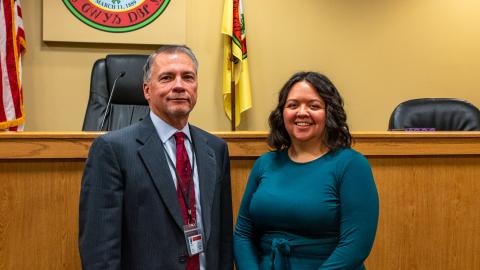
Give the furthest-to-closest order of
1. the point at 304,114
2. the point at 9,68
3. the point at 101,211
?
the point at 9,68, the point at 304,114, the point at 101,211

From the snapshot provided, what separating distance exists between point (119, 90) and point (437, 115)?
1.95 metres

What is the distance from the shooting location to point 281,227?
5.20 ft

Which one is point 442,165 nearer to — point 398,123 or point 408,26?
point 398,123

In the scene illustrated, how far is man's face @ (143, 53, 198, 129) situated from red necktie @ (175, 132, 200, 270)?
0.23ft

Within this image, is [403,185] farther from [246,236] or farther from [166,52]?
[166,52]

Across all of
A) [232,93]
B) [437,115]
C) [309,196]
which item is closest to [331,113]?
[309,196]

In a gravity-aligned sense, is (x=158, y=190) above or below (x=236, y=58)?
below

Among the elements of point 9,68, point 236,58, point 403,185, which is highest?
point 236,58

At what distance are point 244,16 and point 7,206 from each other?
2.88 metres

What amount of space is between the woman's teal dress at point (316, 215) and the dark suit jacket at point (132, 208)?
7.3 inches

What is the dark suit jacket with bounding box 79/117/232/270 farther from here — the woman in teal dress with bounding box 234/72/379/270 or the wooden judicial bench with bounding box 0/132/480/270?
the wooden judicial bench with bounding box 0/132/480/270

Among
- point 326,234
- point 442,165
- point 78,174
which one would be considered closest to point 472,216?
point 442,165

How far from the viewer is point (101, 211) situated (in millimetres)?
1399

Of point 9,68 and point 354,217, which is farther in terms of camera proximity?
point 9,68
